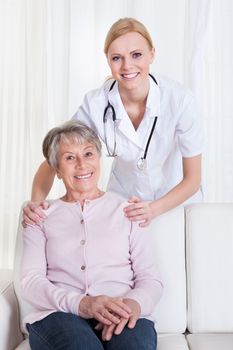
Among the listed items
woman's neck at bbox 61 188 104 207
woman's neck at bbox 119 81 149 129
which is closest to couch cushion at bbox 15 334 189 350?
woman's neck at bbox 61 188 104 207

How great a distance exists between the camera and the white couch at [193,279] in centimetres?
196

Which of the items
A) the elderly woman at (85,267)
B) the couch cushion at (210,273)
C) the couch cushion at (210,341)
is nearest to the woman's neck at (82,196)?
the elderly woman at (85,267)

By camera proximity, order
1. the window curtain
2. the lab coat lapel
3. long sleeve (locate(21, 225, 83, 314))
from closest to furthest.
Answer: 1. long sleeve (locate(21, 225, 83, 314))
2. the lab coat lapel
3. the window curtain

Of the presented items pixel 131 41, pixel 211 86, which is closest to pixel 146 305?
pixel 131 41

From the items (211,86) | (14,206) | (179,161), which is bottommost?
(14,206)

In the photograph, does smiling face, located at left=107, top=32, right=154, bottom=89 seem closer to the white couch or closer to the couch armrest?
the white couch

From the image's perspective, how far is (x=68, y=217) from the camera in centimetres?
194

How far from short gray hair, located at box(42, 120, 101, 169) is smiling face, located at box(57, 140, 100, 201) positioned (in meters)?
0.01

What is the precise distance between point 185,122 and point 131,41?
33cm

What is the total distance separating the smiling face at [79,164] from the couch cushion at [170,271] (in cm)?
25

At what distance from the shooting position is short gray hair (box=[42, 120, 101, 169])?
1943 mm

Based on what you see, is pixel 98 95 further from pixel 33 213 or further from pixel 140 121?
pixel 33 213

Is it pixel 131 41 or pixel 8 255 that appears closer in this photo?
pixel 131 41

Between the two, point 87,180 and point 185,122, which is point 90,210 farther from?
point 185,122
